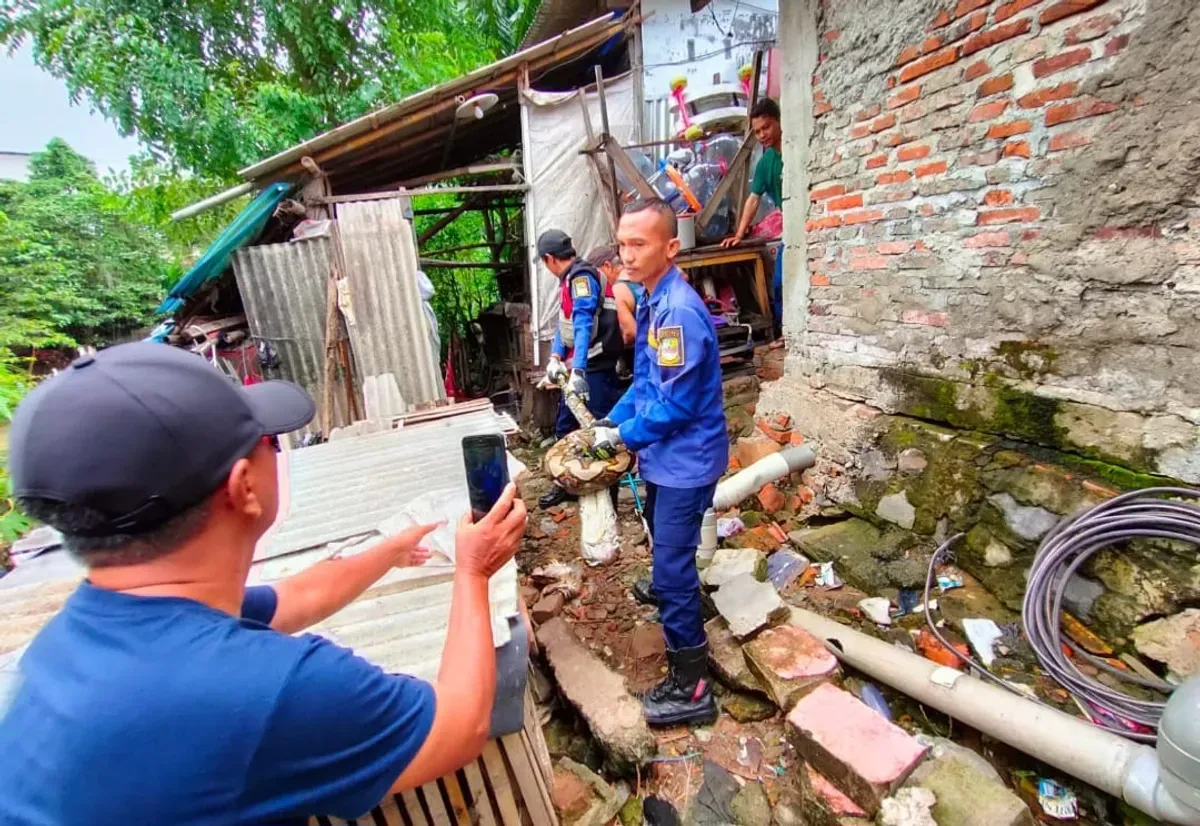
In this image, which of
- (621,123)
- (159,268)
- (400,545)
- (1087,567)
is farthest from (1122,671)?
(159,268)

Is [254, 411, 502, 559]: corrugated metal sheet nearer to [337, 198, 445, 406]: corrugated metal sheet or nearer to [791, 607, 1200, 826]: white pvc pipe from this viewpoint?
[791, 607, 1200, 826]: white pvc pipe

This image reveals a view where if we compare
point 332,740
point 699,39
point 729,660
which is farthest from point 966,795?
point 699,39

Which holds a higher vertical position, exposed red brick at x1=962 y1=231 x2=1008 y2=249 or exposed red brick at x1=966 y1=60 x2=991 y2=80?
exposed red brick at x1=966 y1=60 x2=991 y2=80

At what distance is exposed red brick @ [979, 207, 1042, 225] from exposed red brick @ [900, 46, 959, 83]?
0.75 m

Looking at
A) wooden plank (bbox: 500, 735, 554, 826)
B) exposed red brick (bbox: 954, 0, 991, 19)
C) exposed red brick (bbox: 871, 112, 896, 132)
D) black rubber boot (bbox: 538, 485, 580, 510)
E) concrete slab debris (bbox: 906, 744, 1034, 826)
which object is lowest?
black rubber boot (bbox: 538, 485, 580, 510)

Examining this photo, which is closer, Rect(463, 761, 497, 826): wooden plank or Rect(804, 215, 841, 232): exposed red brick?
Rect(463, 761, 497, 826): wooden plank

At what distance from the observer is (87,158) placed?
18094mm

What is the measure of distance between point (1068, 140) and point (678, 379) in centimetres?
187

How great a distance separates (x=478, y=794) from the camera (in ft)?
4.88

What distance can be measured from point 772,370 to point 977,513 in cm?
259

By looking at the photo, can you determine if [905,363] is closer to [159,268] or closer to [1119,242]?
[1119,242]

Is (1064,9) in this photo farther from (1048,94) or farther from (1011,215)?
(1011,215)

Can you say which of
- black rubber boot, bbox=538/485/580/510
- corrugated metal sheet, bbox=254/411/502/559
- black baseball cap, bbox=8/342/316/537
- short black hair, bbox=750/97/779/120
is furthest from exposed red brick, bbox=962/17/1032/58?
black rubber boot, bbox=538/485/580/510

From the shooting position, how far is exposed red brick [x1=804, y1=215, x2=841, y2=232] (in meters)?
3.57
